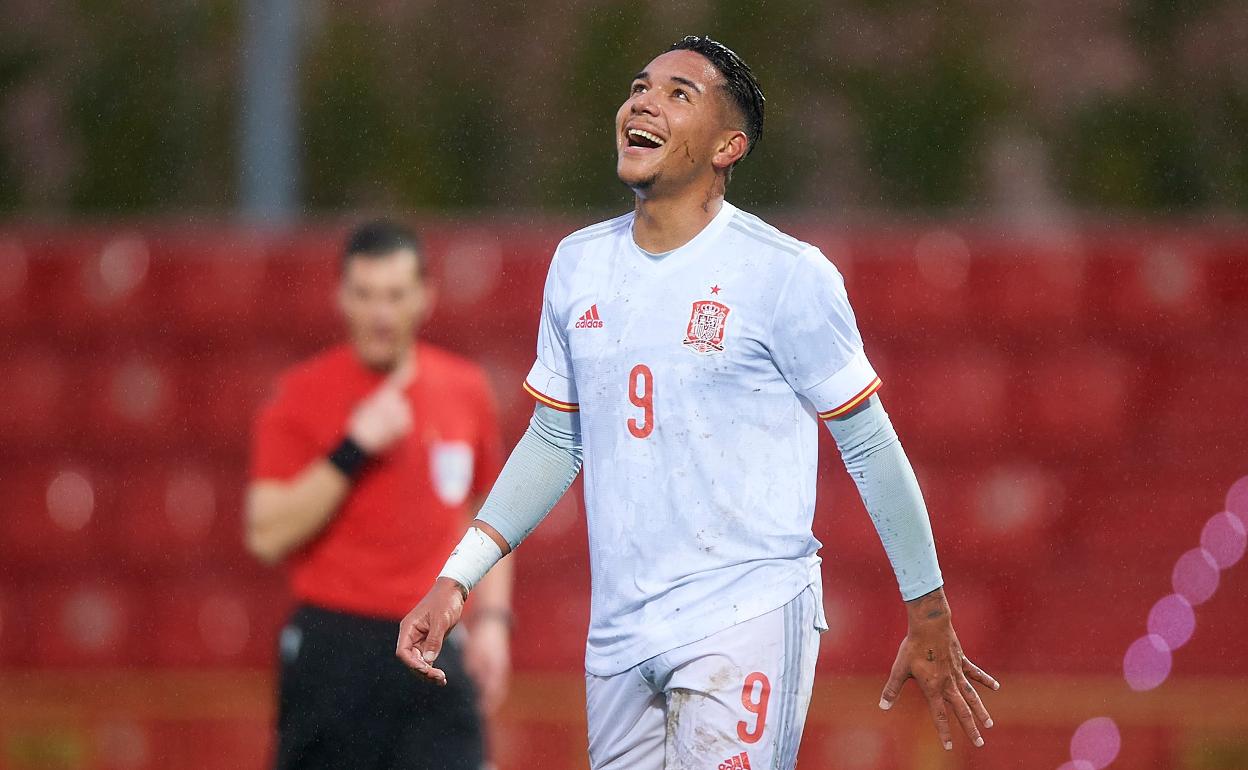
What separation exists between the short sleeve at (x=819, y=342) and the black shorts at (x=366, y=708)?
190 centimetres

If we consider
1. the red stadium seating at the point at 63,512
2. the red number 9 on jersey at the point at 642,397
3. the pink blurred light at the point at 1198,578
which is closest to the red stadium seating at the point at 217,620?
the red stadium seating at the point at 63,512

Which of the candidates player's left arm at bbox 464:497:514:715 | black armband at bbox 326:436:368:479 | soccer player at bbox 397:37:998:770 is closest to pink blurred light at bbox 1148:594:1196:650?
player's left arm at bbox 464:497:514:715

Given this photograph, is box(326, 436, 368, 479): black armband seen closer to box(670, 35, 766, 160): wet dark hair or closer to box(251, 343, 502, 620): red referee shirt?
box(251, 343, 502, 620): red referee shirt

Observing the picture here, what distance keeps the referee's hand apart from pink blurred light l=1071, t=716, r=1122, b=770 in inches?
209

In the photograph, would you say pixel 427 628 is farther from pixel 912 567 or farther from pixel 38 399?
pixel 38 399

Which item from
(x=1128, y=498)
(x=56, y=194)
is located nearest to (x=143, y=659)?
(x=1128, y=498)

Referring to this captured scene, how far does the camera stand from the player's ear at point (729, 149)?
3621 mm

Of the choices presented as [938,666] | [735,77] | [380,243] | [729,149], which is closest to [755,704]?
[938,666]

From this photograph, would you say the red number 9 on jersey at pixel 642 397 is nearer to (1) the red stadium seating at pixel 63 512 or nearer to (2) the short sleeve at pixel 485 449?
(2) the short sleeve at pixel 485 449

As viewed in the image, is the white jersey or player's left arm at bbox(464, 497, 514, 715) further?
player's left arm at bbox(464, 497, 514, 715)

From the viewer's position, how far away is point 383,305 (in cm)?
519

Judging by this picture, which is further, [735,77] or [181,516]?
[181,516]

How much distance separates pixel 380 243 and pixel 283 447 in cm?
70

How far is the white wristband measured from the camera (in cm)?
362
